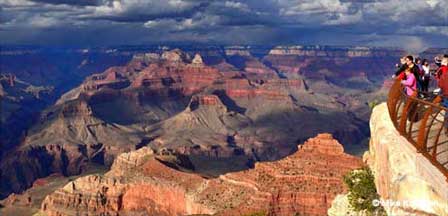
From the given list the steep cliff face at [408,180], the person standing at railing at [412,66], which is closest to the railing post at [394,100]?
the steep cliff face at [408,180]

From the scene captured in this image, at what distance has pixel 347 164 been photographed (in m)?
103

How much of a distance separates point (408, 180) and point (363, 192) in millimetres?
10165

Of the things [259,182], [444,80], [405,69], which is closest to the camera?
[444,80]

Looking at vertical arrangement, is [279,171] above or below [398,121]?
below

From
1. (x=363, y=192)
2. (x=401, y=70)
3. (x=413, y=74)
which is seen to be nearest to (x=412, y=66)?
(x=413, y=74)

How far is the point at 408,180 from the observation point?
21.3 m

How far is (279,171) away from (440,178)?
A: 8019 centimetres

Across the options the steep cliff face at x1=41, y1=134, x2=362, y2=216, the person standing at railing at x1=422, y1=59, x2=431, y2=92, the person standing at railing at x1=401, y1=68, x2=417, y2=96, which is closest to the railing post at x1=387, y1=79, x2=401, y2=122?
the person standing at railing at x1=401, y1=68, x2=417, y2=96

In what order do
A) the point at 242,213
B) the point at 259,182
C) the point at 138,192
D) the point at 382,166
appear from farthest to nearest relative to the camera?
1. the point at 138,192
2. the point at 259,182
3. the point at 242,213
4. the point at 382,166

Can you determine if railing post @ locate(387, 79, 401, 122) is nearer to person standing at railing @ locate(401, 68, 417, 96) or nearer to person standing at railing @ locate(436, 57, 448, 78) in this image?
person standing at railing @ locate(401, 68, 417, 96)

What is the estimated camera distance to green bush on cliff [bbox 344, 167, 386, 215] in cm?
2981

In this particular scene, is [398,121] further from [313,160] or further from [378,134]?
[313,160]

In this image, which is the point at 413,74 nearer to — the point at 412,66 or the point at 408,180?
the point at 412,66

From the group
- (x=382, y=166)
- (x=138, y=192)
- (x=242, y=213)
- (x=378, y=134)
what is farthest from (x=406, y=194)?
(x=138, y=192)
